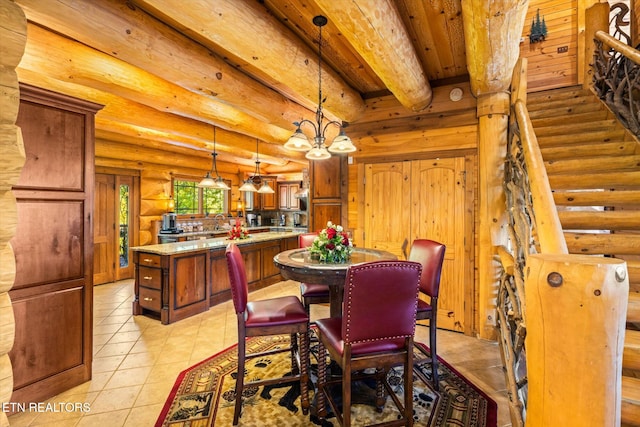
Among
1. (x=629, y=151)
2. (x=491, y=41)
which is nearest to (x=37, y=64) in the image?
(x=491, y=41)

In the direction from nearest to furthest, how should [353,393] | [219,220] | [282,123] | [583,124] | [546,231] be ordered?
[546,231], [353,393], [583,124], [282,123], [219,220]

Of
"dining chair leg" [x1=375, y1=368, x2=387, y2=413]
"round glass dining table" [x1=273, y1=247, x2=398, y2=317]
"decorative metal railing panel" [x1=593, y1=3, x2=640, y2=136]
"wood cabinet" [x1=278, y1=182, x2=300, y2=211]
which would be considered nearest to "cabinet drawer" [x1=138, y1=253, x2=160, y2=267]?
"round glass dining table" [x1=273, y1=247, x2=398, y2=317]

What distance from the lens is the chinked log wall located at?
1406mm

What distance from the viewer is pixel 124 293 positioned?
16.2ft

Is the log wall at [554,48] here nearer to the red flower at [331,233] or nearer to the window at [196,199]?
the red flower at [331,233]

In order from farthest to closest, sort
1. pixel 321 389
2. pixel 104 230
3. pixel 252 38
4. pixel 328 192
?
pixel 104 230, pixel 328 192, pixel 252 38, pixel 321 389

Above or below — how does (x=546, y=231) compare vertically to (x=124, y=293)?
above

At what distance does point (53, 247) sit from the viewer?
2.15 meters

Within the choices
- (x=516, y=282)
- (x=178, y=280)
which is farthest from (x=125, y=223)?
(x=516, y=282)

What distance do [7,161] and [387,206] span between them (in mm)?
3408

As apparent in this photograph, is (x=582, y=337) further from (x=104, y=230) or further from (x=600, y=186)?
(x=104, y=230)

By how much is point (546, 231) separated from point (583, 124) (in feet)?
8.96

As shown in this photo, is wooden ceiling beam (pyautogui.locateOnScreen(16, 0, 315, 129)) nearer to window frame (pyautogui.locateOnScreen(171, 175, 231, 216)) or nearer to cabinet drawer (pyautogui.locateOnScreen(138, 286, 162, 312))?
cabinet drawer (pyautogui.locateOnScreen(138, 286, 162, 312))

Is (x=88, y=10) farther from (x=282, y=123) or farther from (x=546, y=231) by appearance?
(x=546, y=231)
